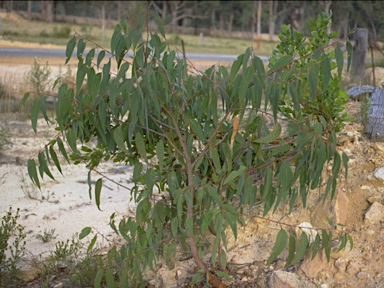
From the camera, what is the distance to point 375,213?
3051mm

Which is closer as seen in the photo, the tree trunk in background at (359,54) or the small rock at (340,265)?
the small rock at (340,265)

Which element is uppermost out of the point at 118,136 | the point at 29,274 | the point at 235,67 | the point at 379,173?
the point at 235,67

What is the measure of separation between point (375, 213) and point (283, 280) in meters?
0.61

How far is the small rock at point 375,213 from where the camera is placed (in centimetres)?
304

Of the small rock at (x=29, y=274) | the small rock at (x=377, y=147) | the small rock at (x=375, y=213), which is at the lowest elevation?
the small rock at (x=29, y=274)

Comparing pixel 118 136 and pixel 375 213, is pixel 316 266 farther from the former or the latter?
pixel 118 136

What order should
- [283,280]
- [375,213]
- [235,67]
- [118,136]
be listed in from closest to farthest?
[235,67] → [118,136] → [283,280] → [375,213]

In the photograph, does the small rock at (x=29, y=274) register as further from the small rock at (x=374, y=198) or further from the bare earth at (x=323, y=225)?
the small rock at (x=374, y=198)

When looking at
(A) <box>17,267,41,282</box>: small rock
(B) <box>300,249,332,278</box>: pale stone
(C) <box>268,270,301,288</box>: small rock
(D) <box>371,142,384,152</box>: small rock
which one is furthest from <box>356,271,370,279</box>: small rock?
(A) <box>17,267,41,282</box>: small rock

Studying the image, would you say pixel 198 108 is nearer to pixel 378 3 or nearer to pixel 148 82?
pixel 148 82

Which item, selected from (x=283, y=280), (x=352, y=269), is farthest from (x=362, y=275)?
(x=283, y=280)

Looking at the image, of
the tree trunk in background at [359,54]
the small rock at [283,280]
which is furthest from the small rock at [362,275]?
the tree trunk in background at [359,54]

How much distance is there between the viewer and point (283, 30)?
3.57 m

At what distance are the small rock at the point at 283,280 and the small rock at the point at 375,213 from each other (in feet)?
1.63
